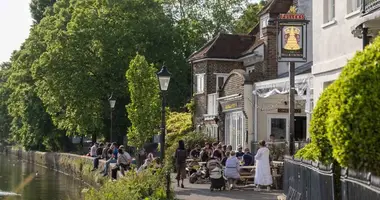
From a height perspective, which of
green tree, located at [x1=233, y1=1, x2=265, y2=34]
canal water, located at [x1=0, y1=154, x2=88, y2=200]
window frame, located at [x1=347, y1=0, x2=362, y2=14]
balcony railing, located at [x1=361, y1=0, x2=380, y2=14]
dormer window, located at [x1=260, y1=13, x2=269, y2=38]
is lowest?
canal water, located at [x1=0, y1=154, x2=88, y2=200]

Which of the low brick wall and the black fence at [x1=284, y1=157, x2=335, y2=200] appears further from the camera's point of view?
the low brick wall

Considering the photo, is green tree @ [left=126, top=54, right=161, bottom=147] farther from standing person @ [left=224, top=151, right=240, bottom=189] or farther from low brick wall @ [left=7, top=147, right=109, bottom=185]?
standing person @ [left=224, top=151, right=240, bottom=189]

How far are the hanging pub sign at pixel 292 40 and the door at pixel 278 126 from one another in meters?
14.2

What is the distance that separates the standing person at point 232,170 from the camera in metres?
25.5

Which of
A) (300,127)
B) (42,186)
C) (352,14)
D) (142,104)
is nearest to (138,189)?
(352,14)

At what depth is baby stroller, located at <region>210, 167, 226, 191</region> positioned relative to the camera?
25.5m

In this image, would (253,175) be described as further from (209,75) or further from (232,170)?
(209,75)

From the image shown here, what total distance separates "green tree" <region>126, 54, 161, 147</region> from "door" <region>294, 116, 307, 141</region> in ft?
21.8

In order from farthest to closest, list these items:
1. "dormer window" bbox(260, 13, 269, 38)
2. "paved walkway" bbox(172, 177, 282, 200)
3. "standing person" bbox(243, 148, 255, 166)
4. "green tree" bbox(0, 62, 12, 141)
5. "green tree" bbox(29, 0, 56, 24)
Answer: "green tree" bbox(0, 62, 12, 141), "green tree" bbox(29, 0, 56, 24), "dormer window" bbox(260, 13, 269, 38), "standing person" bbox(243, 148, 255, 166), "paved walkway" bbox(172, 177, 282, 200)

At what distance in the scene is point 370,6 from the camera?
18000 millimetres

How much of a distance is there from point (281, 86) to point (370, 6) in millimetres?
15834

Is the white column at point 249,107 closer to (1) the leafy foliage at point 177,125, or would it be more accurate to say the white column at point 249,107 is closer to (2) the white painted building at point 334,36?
(1) the leafy foliage at point 177,125

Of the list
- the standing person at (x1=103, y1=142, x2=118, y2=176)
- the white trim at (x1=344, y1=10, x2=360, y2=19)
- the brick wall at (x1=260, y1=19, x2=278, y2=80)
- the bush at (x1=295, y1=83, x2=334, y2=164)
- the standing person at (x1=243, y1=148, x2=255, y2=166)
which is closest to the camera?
the bush at (x1=295, y1=83, x2=334, y2=164)

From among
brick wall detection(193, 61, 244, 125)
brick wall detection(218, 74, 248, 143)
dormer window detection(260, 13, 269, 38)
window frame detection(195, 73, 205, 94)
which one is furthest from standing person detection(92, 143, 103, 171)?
dormer window detection(260, 13, 269, 38)
